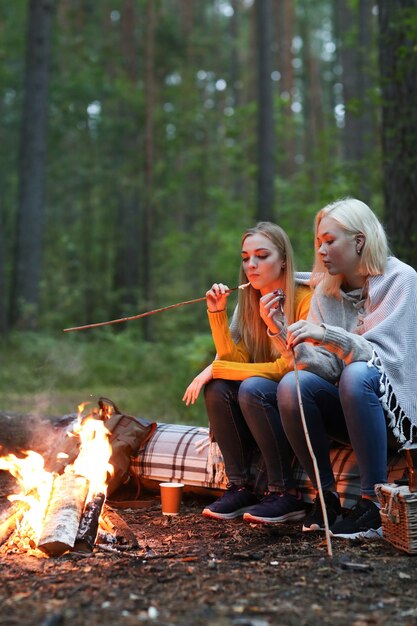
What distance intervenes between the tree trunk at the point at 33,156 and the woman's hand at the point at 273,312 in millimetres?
9224

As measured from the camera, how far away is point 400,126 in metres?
6.12

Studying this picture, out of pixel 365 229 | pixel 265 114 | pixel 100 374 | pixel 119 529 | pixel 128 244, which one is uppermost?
pixel 265 114

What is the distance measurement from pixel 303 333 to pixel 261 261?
74 centimetres

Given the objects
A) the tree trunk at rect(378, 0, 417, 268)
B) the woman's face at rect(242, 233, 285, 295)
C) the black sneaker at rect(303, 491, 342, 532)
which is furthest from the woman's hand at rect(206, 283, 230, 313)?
the tree trunk at rect(378, 0, 417, 268)

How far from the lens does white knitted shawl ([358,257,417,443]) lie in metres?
3.41

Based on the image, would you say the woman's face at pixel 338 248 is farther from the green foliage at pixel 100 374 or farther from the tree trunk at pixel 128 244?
the tree trunk at pixel 128 244

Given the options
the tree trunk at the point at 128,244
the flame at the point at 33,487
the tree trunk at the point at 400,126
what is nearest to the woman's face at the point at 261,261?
the flame at the point at 33,487

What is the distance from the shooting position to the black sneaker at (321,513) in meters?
3.46

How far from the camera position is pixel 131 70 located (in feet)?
62.2

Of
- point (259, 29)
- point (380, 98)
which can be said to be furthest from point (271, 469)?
point (259, 29)

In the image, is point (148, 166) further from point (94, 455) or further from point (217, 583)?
point (217, 583)

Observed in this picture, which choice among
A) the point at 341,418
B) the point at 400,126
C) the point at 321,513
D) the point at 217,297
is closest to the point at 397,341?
the point at 341,418

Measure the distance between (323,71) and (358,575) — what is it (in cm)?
3101

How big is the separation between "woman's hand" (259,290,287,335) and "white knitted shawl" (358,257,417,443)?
399mm
